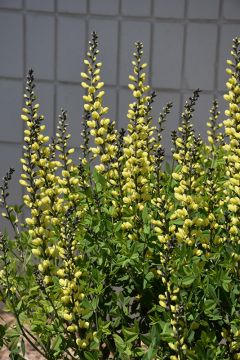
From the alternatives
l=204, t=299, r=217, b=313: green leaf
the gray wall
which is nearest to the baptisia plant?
l=204, t=299, r=217, b=313: green leaf

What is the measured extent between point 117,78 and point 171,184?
2125mm

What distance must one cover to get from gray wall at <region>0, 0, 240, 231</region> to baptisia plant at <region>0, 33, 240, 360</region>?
211 cm

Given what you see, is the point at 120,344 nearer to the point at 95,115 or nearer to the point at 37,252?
the point at 37,252

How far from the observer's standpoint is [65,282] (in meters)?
2.62

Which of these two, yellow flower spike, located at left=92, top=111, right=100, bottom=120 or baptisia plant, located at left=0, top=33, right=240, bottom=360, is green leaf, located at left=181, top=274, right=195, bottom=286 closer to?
baptisia plant, located at left=0, top=33, right=240, bottom=360

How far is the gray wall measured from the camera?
5.07 metres

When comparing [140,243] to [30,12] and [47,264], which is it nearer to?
[47,264]

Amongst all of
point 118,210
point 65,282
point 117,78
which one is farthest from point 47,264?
point 117,78

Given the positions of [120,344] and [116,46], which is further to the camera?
[116,46]

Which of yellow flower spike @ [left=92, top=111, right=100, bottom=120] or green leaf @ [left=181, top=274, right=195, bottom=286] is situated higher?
yellow flower spike @ [left=92, top=111, right=100, bottom=120]

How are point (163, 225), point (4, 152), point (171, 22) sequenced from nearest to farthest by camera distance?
1. point (163, 225)
2. point (171, 22)
3. point (4, 152)

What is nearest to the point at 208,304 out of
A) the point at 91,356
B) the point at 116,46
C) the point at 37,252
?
the point at 91,356

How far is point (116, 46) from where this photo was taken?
5.20 m

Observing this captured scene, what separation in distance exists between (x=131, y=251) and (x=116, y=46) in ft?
8.89
